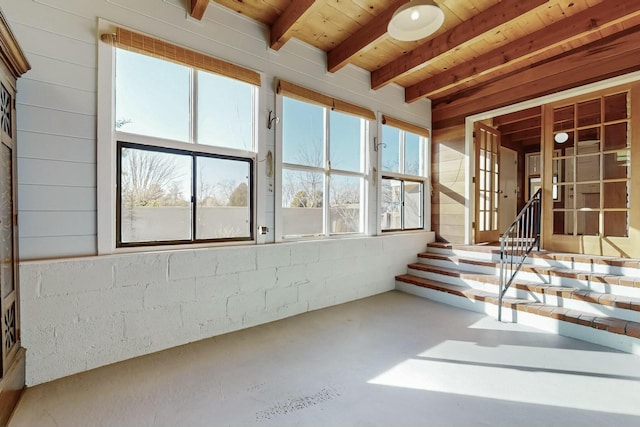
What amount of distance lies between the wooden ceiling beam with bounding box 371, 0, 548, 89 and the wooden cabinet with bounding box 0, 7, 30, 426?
361 centimetres

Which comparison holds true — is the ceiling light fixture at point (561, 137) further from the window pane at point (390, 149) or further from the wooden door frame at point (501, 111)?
the window pane at point (390, 149)

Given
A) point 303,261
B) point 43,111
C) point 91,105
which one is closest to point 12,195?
point 43,111

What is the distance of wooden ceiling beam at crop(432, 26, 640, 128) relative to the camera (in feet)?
10.8

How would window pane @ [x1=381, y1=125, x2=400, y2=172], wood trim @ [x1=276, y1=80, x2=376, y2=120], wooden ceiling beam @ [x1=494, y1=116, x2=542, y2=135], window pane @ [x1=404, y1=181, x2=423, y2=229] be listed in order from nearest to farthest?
wood trim @ [x1=276, y1=80, x2=376, y2=120], window pane @ [x1=381, y1=125, x2=400, y2=172], window pane @ [x1=404, y1=181, x2=423, y2=229], wooden ceiling beam @ [x1=494, y1=116, x2=542, y2=135]

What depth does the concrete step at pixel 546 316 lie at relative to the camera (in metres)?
2.53

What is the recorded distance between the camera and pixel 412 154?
4.91m

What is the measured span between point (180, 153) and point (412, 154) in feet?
11.8

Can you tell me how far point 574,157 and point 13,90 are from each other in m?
5.56

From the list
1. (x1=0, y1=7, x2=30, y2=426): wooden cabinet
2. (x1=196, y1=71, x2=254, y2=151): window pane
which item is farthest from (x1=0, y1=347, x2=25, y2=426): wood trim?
(x1=196, y1=71, x2=254, y2=151): window pane

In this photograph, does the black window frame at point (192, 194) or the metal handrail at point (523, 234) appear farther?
the metal handrail at point (523, 234)

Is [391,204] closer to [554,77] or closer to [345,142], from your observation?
[345,142]

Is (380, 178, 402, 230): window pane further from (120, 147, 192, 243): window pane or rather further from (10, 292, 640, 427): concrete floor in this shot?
(120, 147, 192, 243): window pane

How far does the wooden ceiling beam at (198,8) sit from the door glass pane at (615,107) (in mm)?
4649

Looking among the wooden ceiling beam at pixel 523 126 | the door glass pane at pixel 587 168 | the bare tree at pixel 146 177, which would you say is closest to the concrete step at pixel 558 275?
the door glass pane at pixel 587 168
